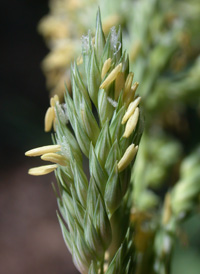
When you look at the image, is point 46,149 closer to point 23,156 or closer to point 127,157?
point 127,157

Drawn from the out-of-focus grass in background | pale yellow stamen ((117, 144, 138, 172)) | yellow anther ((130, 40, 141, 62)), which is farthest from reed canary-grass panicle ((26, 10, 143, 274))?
the out-of-focus grass in background

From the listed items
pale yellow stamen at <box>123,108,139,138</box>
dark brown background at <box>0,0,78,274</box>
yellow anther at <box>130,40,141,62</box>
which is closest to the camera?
pale yellow stamen at <box>123,108,139,138</box>

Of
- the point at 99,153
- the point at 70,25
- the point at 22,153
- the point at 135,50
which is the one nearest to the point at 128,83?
the point at 99,153

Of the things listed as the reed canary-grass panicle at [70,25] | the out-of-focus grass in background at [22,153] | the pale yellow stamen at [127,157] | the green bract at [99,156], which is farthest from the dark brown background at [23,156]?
the pale yellow stamen at [127,157]

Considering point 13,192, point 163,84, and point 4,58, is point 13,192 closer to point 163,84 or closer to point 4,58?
point 4,58

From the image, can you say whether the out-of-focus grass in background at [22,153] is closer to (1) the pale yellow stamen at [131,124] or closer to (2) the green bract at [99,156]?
(2) the green bract at [99,156]

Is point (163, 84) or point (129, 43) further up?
point (129, 43)

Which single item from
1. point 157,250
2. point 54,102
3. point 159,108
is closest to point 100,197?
point 54,102

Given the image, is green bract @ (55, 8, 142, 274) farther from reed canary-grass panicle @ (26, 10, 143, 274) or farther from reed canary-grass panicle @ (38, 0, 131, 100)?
reed canary-grass panicle @ (38, 0, 131, 100)
